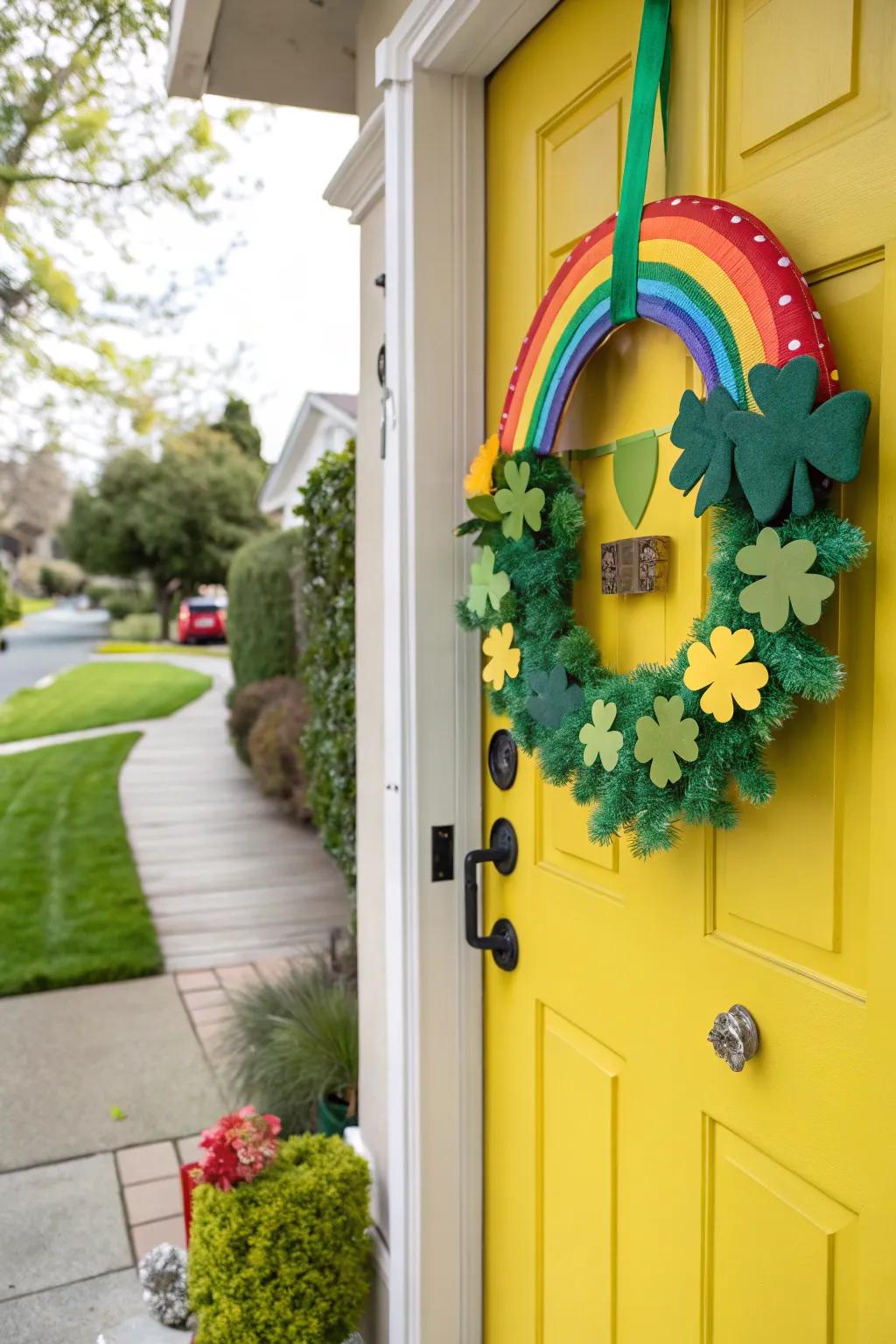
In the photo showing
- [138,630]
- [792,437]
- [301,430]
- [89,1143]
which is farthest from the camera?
[138,630]

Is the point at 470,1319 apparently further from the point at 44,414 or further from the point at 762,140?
the point at 44,414

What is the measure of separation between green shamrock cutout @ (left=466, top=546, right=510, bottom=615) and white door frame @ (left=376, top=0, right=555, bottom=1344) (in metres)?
0.20

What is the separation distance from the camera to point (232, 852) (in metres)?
6.60

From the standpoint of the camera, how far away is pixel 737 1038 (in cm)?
105

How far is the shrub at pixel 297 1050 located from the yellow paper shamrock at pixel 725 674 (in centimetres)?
185

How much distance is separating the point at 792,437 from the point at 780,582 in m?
0.13

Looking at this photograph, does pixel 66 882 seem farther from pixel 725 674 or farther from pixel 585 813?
pixel 725 674

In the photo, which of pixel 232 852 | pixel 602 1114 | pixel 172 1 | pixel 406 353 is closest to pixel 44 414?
pixel 232 852

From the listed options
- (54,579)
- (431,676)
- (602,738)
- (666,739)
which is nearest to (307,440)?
(431,676)

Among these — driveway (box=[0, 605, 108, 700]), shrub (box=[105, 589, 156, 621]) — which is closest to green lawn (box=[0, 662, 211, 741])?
driveway (box=[0, 605, 108, 700])

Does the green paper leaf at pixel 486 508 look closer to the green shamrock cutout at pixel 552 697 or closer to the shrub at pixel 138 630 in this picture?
the green shamrock cutout at pixel 552 697

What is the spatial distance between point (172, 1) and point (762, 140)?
1762 millimetres

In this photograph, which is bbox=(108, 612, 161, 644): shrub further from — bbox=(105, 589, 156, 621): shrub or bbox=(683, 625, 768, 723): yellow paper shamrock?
bbox=(683, 625, 768, 723): yellow paper shamrock

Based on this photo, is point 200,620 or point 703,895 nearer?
point 703,895
